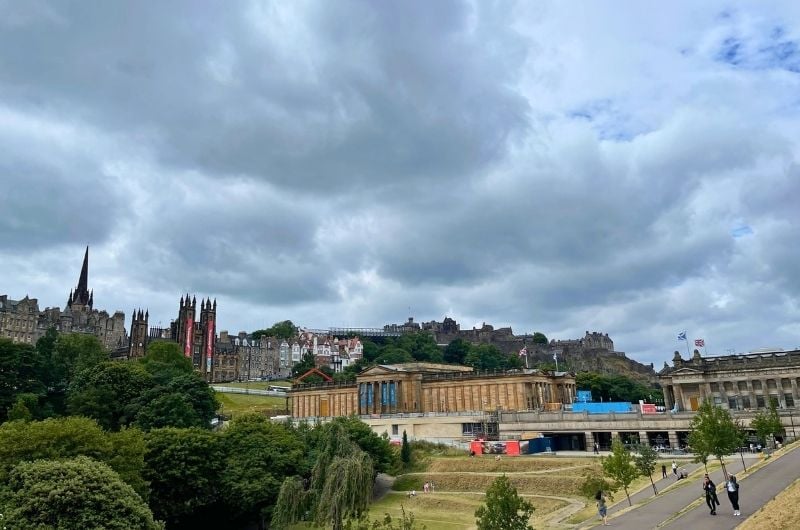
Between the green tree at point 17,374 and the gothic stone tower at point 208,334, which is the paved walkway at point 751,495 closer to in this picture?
the green tree at point 17,374

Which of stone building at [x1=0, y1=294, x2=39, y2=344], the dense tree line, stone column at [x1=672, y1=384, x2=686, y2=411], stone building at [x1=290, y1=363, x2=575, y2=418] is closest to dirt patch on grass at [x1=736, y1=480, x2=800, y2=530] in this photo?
the dense tree line

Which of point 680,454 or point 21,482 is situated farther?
point 680,454

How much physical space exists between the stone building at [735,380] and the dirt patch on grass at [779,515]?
197 feet

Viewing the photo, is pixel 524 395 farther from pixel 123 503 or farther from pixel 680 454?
pixel 123 503

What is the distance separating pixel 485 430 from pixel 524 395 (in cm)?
1192

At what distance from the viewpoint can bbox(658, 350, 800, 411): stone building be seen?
87250 mm

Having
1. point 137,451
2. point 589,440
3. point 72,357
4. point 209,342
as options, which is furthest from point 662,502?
point 209,342

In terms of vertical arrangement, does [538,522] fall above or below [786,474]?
below

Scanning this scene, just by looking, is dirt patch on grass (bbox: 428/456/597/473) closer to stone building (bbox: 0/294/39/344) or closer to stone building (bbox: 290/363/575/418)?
stone building (bbox: 290/363/575/418)

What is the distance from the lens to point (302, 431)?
243 feet

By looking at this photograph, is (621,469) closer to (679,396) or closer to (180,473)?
(180,473)

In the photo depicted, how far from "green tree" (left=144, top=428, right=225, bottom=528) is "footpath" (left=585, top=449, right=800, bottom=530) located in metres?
34.1

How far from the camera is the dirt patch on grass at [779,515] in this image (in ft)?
84.5

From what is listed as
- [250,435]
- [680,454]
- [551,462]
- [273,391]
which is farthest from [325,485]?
[273,391]
